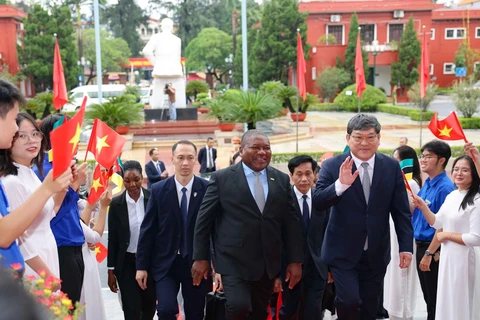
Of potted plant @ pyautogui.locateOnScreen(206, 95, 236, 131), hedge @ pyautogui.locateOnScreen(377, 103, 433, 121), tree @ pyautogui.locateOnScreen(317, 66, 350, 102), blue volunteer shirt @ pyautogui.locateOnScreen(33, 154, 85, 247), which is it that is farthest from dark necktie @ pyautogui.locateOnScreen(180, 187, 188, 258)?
tree @ pyautogui.locateOnScreen(317, 66, 350, 102)

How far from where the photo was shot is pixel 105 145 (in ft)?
14.9

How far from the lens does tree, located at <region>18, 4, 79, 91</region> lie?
36.2 meters

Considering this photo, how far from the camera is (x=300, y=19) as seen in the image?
40.2 metres

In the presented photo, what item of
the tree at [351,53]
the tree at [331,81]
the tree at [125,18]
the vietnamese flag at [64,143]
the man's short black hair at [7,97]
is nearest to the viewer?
the man's short black hair at [7,97]

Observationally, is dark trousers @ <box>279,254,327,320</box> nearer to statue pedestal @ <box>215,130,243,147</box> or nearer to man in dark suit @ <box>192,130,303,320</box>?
man in dark suit @ <box>192,130,303,320</box>

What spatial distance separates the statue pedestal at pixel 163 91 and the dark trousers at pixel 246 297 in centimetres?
2099

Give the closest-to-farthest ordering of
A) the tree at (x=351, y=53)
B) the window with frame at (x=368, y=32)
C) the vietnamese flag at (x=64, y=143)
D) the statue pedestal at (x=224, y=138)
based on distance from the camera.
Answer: the vietnamese flag at (x=64, y=143)
the statue pedestal at (x=224, y=138)
the tree at (x=351, y=53)
the window with frame at (x=368, y=32)

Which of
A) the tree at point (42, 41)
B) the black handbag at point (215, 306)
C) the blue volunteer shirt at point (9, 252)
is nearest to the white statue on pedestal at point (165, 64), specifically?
the tree at point (42, 41)

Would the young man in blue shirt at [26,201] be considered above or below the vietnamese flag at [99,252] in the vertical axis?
above

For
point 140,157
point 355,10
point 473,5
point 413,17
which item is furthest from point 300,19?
point 140,157

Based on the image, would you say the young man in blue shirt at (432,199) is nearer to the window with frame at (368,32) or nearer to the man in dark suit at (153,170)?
the man in dark suit at (153,170)

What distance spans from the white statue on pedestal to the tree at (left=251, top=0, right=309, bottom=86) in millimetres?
15619

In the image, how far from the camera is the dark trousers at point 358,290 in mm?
4406

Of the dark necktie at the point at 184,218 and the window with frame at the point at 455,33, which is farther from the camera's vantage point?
the window with frame at the point at 455,33
